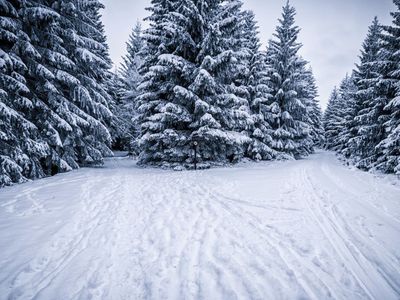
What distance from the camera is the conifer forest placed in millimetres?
2766

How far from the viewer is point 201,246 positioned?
355cm

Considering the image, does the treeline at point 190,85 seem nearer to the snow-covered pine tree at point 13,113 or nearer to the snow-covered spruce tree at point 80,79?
Result: the snow-covered spruce tree at point 80,79

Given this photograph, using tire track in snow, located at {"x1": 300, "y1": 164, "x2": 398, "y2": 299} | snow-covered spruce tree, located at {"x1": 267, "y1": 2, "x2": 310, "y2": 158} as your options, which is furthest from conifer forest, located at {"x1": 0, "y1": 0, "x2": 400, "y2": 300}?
snow-covered spruce tree, located at {"x1": 267, "y1": 2, "x2": 310, "y2": 158}

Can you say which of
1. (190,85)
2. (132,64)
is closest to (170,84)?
(190,85)

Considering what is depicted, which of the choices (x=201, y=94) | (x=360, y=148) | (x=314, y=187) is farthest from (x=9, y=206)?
(x=360, y=148)

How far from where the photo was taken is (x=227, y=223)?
4477 millimetres

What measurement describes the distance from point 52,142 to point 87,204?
228 inches

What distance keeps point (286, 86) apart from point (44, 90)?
18750 millimetres

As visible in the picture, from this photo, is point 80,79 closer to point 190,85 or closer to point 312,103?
point 190,85

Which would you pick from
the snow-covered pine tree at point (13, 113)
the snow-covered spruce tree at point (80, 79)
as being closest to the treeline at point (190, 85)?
the snow-covered spruce tree at point (80, 79)

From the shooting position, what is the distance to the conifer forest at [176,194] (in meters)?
2.77

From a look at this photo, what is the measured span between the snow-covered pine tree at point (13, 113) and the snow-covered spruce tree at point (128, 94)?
11617 mm

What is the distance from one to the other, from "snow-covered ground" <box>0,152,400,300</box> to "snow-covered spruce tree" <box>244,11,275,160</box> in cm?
1216

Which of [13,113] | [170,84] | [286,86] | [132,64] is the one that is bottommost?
[13,113]
